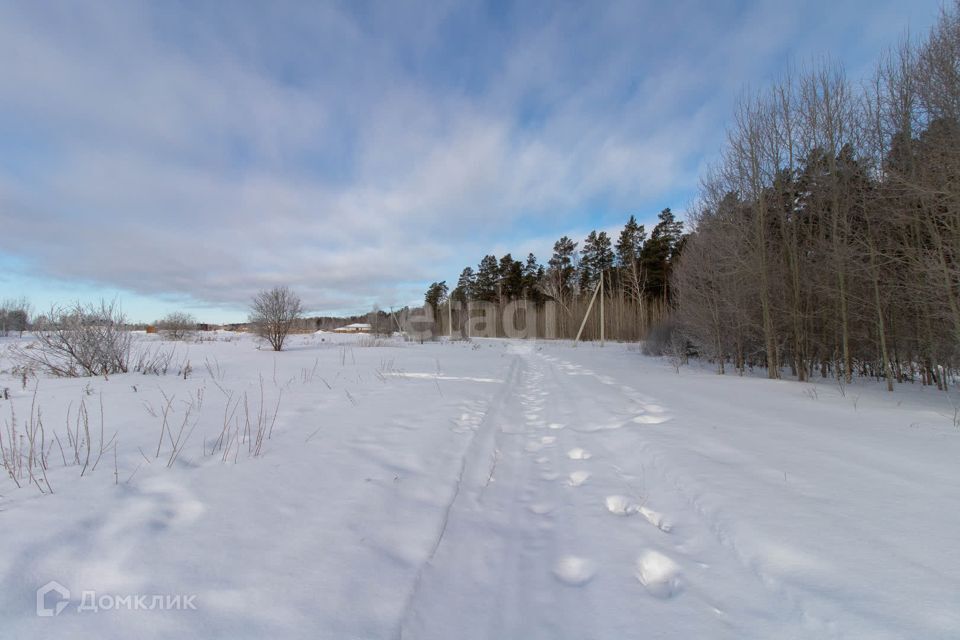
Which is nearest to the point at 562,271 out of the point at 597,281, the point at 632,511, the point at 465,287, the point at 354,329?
the point at 597,281

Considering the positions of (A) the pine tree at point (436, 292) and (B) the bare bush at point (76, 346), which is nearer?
(B) the bare bush at point (76, 346)

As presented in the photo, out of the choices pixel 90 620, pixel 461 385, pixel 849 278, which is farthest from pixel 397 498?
pixel 849 278

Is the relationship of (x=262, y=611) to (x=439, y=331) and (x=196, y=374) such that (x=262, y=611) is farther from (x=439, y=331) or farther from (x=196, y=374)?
(x=439, y=331)

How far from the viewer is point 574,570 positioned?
176 cm

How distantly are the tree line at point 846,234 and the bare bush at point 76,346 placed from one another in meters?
15.4

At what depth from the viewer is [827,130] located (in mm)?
8594

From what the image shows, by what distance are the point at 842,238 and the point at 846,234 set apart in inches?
16.7

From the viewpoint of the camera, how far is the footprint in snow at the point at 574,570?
1.68 metres

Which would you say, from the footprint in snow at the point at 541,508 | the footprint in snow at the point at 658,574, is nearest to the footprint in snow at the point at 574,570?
the footprint in snow at the point at 658,574

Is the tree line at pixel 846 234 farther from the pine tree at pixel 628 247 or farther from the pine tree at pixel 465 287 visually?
the pine tree at pixel 465 287

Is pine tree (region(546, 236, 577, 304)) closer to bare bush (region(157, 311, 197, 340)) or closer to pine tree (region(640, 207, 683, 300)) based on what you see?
pine tree (region(640, 207, 683, 300))

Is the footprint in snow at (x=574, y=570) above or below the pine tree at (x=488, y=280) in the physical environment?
below

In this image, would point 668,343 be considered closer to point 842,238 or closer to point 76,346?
point 842,238

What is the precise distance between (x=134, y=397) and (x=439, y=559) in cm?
555
